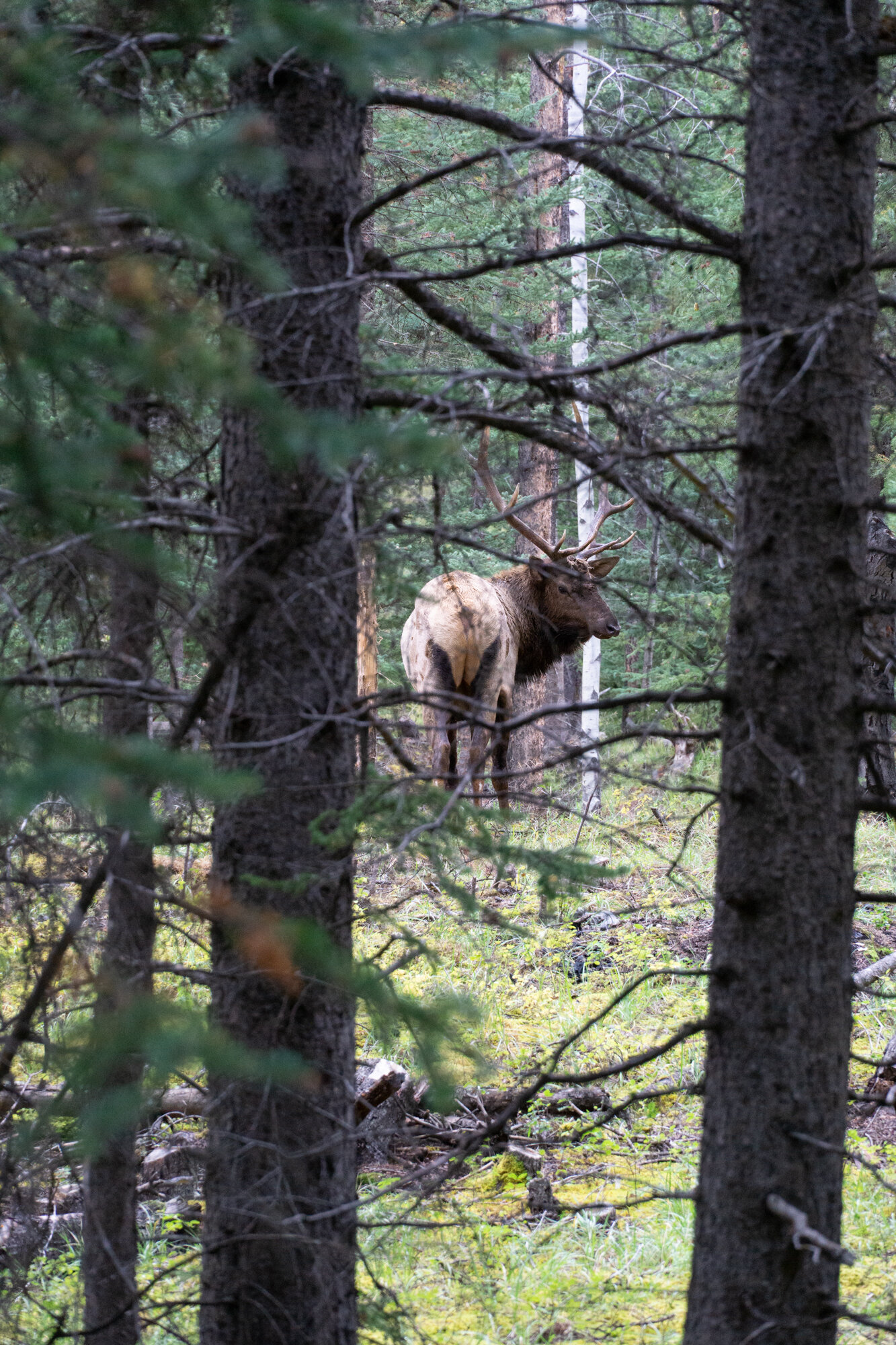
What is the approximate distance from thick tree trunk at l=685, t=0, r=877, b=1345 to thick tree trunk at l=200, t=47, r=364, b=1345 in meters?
1.14

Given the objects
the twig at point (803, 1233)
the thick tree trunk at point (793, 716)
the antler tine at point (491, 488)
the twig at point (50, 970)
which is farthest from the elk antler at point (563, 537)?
the twig at point (803, 1233)

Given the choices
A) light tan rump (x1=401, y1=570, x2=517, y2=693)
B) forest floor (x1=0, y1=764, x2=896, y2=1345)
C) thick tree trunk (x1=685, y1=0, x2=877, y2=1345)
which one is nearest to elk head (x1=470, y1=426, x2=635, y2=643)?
light tan rump (x1=401, y1=570, x2=517, y2=693)

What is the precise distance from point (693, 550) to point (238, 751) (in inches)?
67.9

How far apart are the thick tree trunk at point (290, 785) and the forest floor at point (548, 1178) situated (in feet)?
0.66

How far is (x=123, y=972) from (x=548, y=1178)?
298 cm

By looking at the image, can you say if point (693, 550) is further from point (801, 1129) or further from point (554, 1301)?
point (554, 1301)

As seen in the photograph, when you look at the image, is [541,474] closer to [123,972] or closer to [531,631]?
[531,631]

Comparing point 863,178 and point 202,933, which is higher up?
point 863,178

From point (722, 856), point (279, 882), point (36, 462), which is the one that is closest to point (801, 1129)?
point (722, 856)

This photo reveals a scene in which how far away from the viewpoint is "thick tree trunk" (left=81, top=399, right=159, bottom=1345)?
3516 mm

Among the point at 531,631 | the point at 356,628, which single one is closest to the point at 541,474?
the point at 531,631

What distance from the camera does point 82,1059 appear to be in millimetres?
2119

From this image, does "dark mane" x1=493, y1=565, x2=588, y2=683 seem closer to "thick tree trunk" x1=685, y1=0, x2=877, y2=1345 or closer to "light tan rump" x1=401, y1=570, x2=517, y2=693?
"light tan rump" x1=401, y1=570, x2=517, y2=693

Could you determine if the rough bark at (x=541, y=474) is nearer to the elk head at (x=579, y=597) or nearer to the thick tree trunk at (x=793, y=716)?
the elk head at (x=579, y=597)
